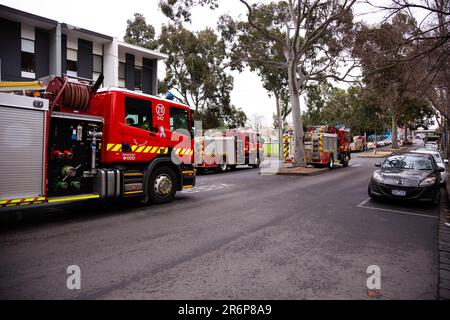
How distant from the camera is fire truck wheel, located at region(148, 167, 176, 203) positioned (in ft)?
28.8

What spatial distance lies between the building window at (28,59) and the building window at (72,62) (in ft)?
7.27

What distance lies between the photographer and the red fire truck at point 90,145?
5.96m

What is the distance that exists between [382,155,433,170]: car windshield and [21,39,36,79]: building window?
20318 millimetres

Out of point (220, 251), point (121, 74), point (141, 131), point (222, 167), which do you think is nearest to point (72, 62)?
point (121, 74)

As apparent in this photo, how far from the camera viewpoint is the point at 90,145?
23.9ft

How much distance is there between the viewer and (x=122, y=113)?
7848 millimetres

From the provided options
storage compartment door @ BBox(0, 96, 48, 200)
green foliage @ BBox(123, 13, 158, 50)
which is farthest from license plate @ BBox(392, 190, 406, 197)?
green foliage @ BBox(123, 13, 158, 50)

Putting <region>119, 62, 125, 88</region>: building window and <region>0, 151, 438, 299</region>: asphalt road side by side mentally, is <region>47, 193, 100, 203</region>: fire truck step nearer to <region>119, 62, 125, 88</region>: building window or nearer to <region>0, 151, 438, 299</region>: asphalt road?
<region>0, 151, 438, 299</region>: asphalt road

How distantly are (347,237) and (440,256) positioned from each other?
1.42 meters

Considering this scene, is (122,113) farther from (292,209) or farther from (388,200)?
(388,200)

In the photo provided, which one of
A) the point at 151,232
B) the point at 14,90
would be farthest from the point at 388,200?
the point at 14,90

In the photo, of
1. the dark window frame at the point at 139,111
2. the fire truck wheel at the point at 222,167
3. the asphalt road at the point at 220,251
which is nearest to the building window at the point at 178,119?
the dark window frame at the point at 139,111

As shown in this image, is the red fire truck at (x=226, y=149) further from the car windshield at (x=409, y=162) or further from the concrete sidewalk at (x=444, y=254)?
the concrete sidewalk at (x=444, y=254)
